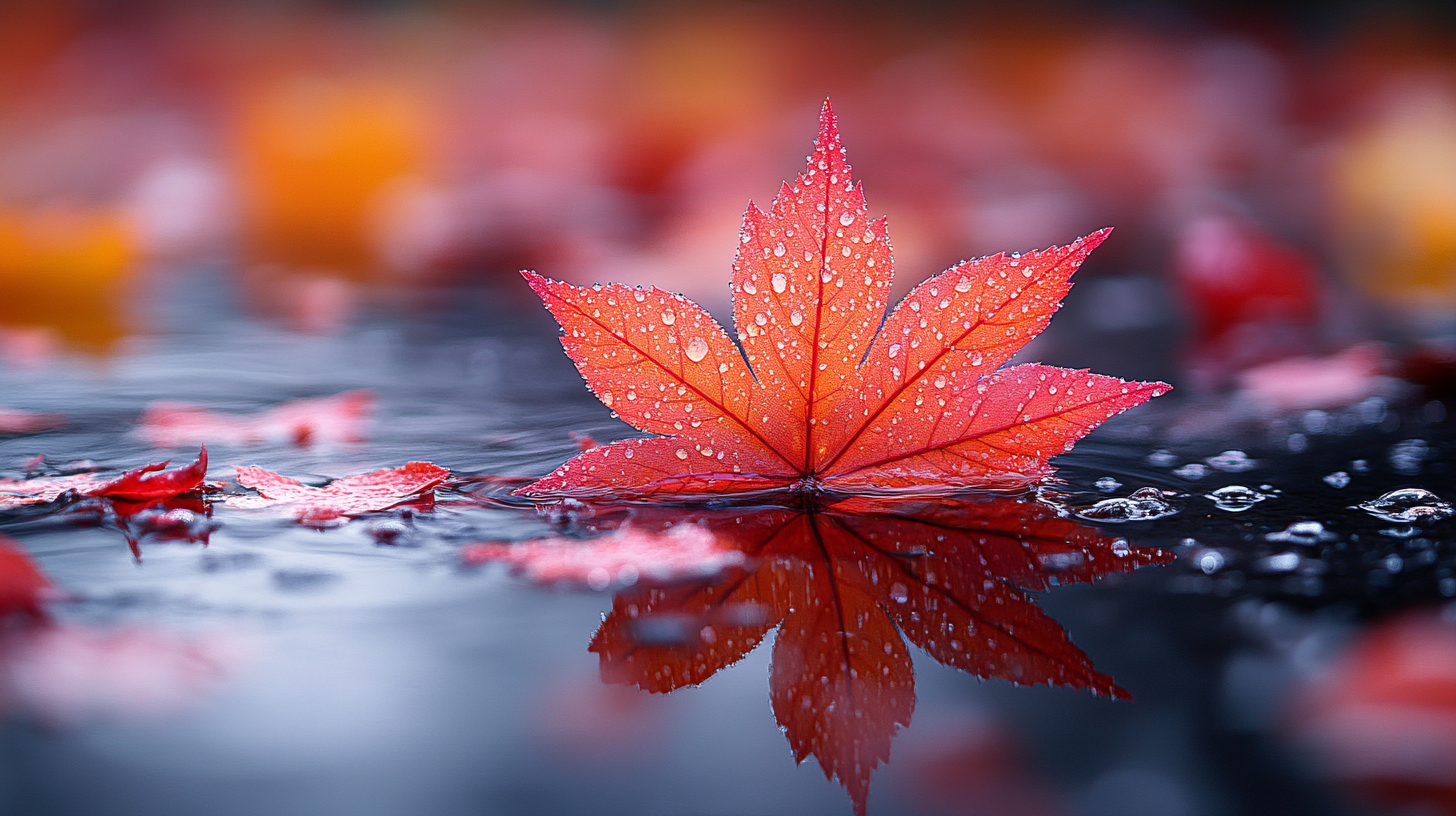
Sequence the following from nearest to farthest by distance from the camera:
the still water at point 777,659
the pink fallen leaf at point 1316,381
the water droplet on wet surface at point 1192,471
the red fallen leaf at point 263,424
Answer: the still water at point 777,659, the water droplet on wet surface at point 1192,471, the red fallen leaf at point 263,424, the pink fallen leaf at point 1316,381

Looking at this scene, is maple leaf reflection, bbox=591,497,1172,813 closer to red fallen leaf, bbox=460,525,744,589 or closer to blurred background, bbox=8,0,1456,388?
red fallen leaf, bbox=460,525,744,589

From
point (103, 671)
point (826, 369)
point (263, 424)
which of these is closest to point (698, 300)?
point (263, 424)

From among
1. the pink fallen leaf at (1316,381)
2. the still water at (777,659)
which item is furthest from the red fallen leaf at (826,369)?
the pink fallen leaf at (1316,381)

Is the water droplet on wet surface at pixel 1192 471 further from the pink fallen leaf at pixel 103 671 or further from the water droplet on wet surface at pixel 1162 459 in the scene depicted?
the pink fallen leaf at pixel 103 671

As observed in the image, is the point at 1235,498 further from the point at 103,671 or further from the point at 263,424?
the point at 263,424

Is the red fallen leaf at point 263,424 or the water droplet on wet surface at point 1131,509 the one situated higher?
the red fallen leaf at point 263,424

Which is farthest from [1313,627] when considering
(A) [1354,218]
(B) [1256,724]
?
(A) [1354,218]
